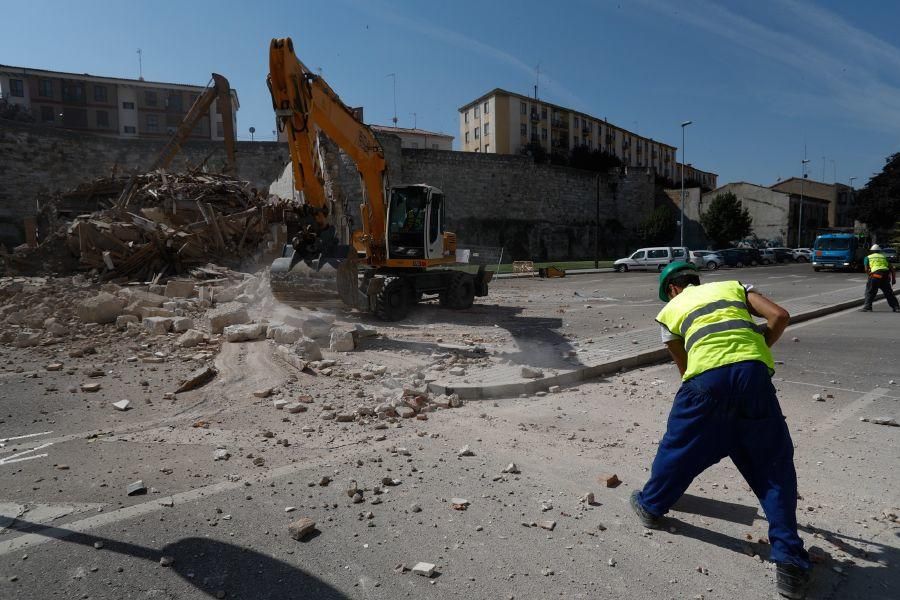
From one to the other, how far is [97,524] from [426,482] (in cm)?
211

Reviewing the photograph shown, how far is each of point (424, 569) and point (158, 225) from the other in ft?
52.1

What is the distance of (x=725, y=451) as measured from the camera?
314 centimetres

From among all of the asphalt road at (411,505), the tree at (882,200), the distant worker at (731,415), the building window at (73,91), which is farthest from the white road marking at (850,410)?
the building window at (73,91)

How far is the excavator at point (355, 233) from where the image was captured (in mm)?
9352

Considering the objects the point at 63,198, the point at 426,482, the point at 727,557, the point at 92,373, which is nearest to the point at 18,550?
the point at 426,482

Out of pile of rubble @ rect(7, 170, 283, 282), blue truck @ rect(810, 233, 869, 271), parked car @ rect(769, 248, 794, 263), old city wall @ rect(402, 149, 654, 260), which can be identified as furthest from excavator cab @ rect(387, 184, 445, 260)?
parked car @ rect(769, 248, 794, 263)

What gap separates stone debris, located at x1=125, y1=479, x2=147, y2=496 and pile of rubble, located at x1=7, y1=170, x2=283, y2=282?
12393 millimetres

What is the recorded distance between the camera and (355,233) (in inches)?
507

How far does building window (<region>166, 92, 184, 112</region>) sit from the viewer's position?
62.7 m

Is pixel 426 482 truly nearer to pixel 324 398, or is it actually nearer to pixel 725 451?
pixel 725 451

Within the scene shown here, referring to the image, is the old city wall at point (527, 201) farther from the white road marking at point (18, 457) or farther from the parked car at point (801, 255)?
the white road marking at point (18, 457)

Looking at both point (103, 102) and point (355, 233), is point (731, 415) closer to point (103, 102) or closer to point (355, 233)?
point (355, 233)

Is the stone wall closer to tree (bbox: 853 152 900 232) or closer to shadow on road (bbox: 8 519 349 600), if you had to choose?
shadow on road (bbox: 8 519 349 600)

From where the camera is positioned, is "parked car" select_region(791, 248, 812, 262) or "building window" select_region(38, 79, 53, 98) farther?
"building window" select_region(38, 79, 53, 98)
